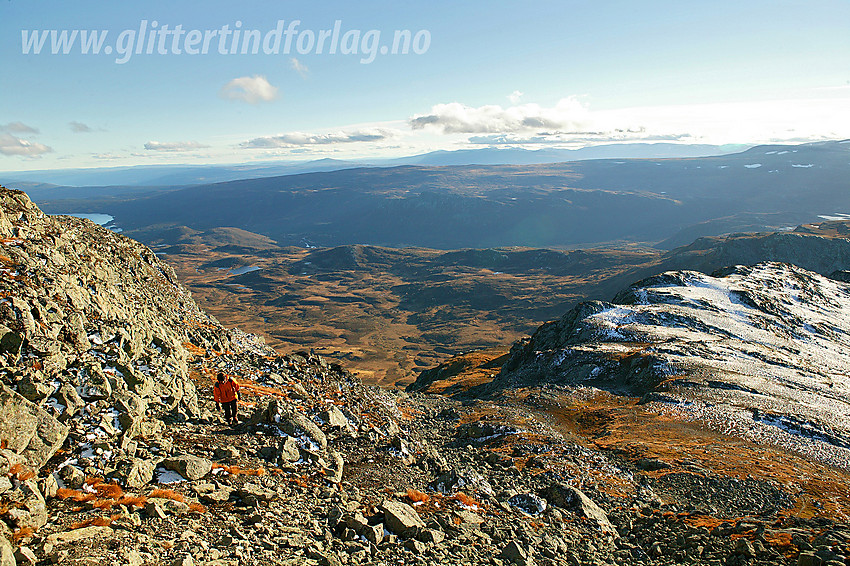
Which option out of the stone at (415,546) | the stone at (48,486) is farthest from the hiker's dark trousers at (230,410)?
the stone at (415,546)

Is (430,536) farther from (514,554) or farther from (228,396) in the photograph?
(228,396)

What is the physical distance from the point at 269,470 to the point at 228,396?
4.54m

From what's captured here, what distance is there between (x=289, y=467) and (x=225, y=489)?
129 inches

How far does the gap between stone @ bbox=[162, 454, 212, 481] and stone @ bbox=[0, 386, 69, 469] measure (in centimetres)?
297

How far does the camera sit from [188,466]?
14.5 m

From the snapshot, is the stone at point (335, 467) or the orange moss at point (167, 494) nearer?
the orange moss at point (167, 494)

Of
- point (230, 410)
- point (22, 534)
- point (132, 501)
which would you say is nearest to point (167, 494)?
point (132, 501)

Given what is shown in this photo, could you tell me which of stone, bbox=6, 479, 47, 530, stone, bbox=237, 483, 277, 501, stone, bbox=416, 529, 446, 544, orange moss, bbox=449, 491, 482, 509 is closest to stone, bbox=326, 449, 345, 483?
stone, bbox=237, 483, 277, 501

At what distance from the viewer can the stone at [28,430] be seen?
469 inches

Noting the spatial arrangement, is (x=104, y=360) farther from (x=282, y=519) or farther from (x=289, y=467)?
(x=282, y=519)

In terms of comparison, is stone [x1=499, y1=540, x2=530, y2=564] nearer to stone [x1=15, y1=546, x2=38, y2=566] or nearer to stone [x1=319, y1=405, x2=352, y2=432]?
stone [x1=319, y1=405, x2=352, y2=432]

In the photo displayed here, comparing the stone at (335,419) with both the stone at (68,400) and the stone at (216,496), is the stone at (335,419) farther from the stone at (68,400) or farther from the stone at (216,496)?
the stone at (68,400)

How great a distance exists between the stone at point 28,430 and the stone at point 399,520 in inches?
389

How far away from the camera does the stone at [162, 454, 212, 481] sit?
14359mm
